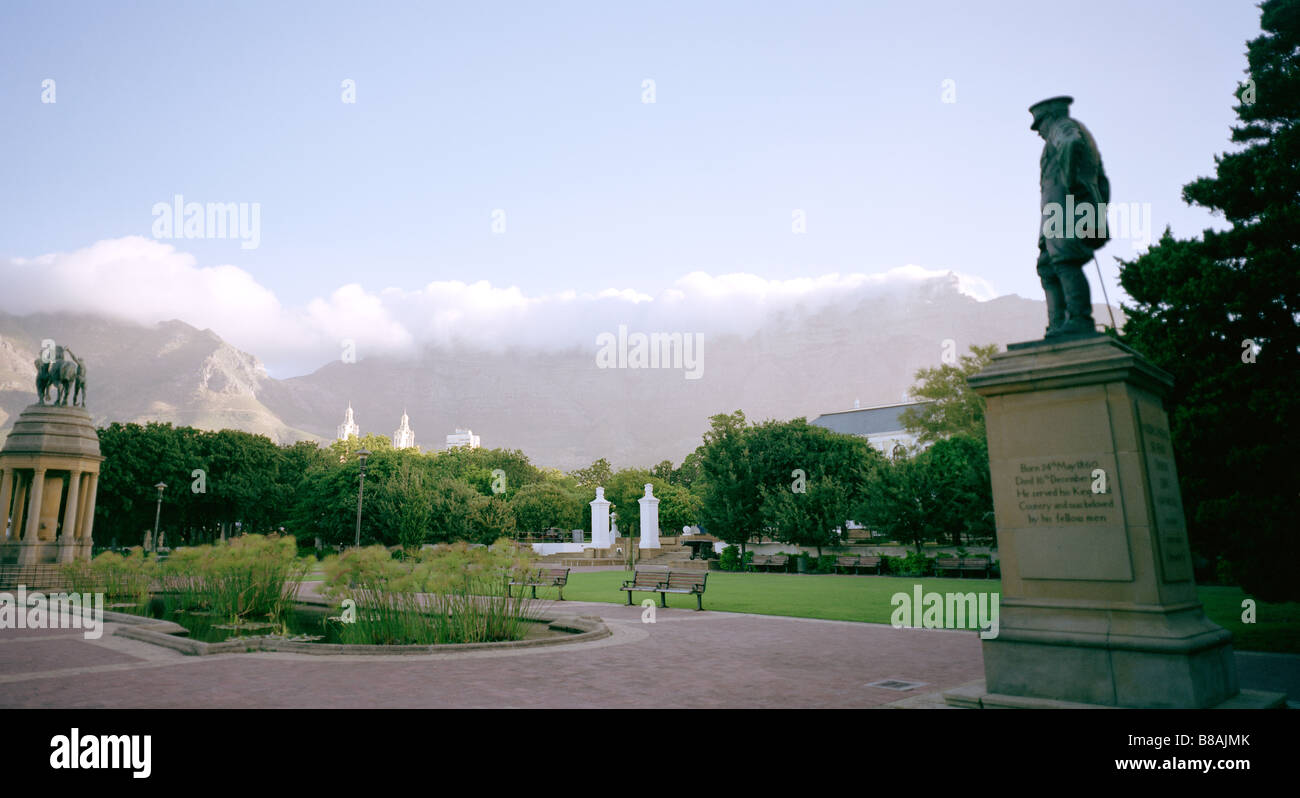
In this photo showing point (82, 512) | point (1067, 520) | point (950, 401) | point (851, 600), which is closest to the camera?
point (1067, 520)

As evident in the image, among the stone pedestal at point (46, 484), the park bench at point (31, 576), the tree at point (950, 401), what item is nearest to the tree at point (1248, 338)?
the park bench at point (31, 576)

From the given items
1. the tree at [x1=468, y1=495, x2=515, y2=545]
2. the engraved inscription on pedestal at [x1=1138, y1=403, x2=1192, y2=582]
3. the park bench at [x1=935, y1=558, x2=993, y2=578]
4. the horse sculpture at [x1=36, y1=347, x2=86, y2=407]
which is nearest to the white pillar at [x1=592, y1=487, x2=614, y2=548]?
the tree at [x1=468, y1=495, x2=515, y2=545]

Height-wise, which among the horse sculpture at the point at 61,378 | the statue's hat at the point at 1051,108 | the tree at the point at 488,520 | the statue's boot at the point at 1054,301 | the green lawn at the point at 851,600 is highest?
the horse sculpture at the point at 61,378

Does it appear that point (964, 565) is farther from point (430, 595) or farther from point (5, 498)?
point (5, 498)

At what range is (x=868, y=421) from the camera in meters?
110

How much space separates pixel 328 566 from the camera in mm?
11992

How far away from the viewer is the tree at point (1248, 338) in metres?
11.8

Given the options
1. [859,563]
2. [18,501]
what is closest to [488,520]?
A: [18,501]

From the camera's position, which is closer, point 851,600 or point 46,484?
point 851,600

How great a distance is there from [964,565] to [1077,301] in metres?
25.0

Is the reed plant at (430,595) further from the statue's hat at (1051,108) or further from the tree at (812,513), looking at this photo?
the tree at (812,513)

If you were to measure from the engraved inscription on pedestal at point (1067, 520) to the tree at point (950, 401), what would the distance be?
47.0 metres
